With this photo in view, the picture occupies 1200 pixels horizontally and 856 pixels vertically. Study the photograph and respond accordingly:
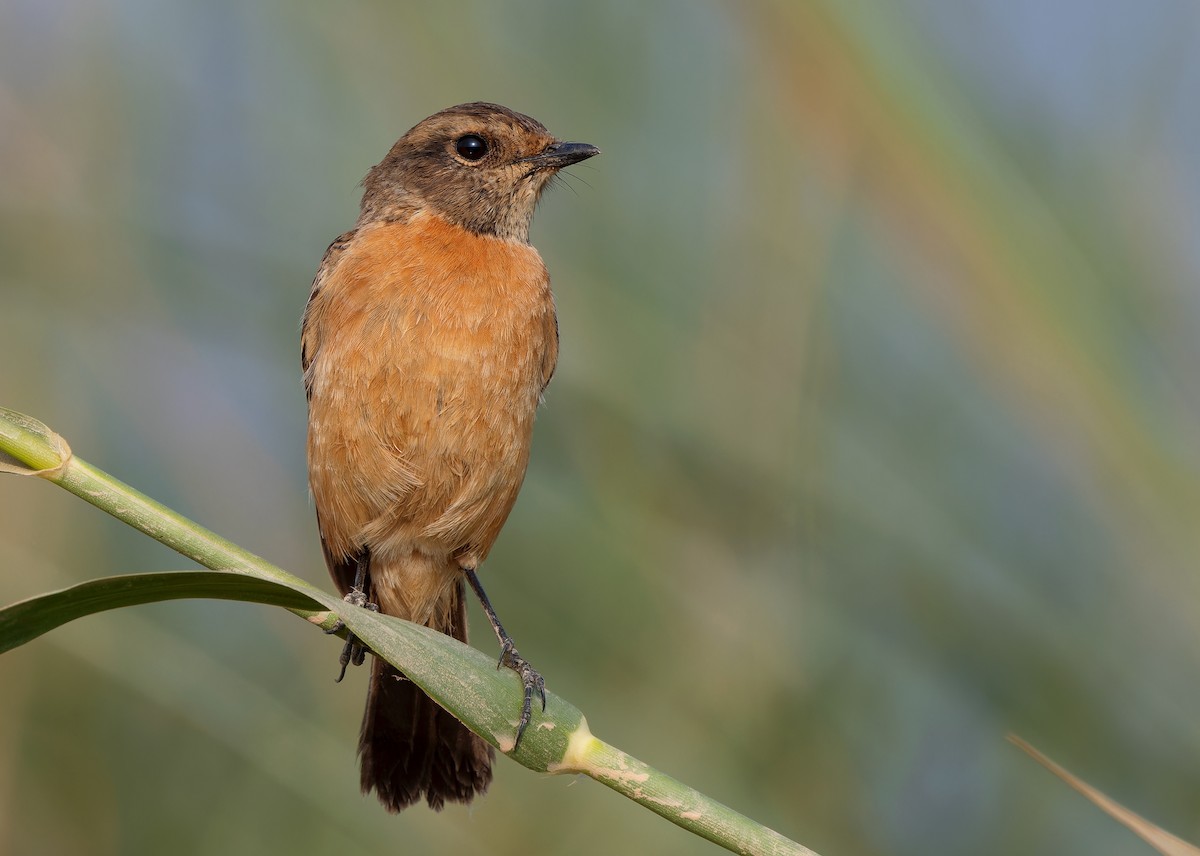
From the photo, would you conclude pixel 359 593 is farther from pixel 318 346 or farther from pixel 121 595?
pixel 121 595

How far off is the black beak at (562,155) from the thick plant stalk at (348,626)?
263 cm

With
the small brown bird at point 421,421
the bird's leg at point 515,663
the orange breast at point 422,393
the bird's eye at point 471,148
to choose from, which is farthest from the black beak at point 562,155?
the bird's leg at point 515,663

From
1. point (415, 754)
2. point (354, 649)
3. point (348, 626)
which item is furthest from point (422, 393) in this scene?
point (348, 626)

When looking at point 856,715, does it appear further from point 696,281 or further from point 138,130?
point 138,130

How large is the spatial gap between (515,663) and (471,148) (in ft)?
6.29

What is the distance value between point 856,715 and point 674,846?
732mm

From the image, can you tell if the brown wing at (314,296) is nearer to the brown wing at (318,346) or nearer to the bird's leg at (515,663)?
the brown wing at (318,346)

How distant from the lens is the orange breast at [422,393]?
3.83m

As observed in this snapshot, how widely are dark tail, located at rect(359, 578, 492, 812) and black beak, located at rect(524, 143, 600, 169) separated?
1833 mm

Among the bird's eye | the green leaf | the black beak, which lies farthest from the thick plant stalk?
the bird's eye

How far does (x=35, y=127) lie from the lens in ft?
15.5

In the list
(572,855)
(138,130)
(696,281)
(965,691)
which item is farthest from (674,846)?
(138,130)

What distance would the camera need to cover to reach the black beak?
4410mm

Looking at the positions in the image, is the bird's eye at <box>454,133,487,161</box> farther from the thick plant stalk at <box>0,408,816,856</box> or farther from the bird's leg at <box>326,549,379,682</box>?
the thick plant stalk at <box>0,408,816,856</box>
